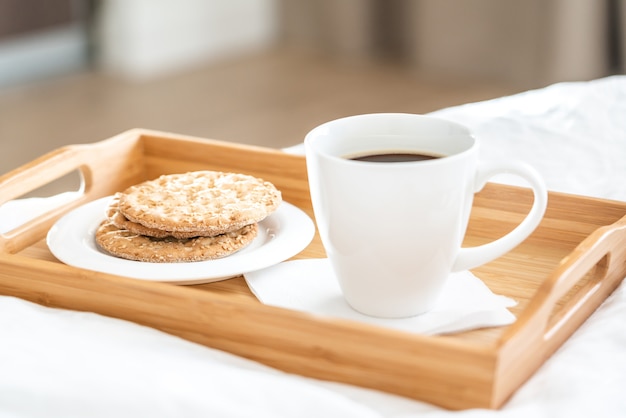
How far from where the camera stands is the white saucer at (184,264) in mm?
796

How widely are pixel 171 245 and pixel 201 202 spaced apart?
0.06 metres

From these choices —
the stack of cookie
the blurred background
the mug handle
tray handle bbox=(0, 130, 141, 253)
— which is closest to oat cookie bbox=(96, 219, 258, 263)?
the stack of cookie

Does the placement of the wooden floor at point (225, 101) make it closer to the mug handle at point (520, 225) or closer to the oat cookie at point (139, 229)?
the oat cookie at point (139, 229)

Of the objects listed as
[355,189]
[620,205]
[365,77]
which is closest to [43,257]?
[355,189]

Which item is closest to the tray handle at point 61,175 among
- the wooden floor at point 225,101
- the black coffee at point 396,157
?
the black coffee at point 396,157

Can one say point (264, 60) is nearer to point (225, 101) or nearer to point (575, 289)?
point (225, 101)

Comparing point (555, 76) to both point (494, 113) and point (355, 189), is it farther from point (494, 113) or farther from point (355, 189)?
point (355, 189)

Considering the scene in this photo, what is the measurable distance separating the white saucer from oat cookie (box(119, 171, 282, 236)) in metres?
0.03

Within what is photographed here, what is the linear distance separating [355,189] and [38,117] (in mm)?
2755

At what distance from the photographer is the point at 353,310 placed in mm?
754

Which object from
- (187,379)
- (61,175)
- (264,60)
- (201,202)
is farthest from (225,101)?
(187,379)

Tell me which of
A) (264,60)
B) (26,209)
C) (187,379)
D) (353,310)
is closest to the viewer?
(187,379)

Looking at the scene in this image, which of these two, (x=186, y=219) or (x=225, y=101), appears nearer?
(x=186, y=219)

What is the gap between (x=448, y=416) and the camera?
605 millimetres
